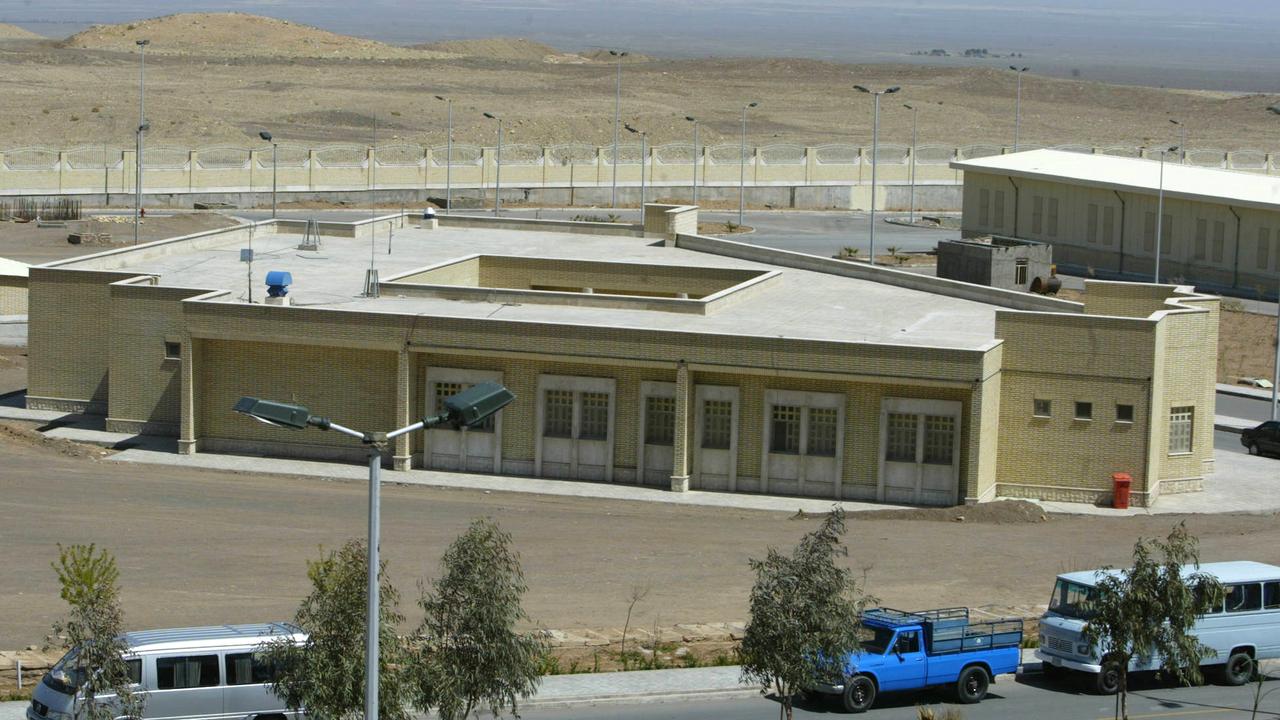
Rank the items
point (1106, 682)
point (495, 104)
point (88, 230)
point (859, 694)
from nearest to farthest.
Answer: point (859, 694)
point (1106, 682)
point (88, 230)
point (495, 104)

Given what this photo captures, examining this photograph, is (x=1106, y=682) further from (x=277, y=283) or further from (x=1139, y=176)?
(x=1139, y=176)

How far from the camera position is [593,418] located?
41.4 metres

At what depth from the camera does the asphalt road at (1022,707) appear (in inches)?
1004

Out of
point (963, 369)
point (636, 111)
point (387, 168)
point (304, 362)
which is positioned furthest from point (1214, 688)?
point (636, 111)

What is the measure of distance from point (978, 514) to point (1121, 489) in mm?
3281

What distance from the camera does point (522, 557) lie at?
34344mm

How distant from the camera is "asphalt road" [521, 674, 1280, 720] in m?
25.5

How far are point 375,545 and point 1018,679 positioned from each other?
1317 cm

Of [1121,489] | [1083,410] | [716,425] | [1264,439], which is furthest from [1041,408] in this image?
[1264,439]

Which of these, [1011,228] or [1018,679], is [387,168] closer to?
[1011,228]

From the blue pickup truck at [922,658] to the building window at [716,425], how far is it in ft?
46.4

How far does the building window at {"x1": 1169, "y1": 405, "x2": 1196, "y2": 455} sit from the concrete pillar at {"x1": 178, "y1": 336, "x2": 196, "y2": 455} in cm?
2142

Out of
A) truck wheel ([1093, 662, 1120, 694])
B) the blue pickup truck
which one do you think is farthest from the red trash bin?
the blue pickup truck

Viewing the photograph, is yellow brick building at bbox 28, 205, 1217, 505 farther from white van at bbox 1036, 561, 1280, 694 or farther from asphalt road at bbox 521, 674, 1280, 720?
asphalt road at bbox 521, 674, 1280, 720
